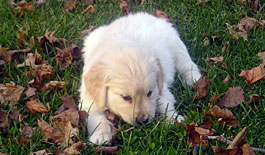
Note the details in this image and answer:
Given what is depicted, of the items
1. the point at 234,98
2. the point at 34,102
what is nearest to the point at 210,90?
the point at 234,98

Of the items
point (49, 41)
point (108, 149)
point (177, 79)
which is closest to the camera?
point (108, 149)

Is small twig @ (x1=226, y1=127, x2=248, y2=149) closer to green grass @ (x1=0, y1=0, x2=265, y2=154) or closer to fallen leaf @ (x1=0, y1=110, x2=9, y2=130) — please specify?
green grass @ (x1=0, y1=0, x2=265, y2=154)

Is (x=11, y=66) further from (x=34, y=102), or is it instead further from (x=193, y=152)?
(x=193, y=152)

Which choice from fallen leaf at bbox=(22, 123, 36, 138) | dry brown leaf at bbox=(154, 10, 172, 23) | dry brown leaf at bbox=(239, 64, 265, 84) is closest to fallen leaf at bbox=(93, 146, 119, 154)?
fallen leaf at bbox=(22, 123, 36, 138)

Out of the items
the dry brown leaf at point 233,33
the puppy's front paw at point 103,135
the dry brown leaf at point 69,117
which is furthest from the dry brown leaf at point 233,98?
the dry brown leaf at point 69,117

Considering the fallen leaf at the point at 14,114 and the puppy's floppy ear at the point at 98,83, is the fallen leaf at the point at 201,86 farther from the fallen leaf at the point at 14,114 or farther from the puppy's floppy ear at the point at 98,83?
the fallen leaf at the point at 14,114

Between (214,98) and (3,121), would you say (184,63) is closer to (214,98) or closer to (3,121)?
(214,98)

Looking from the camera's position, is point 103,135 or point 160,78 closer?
point 103,135

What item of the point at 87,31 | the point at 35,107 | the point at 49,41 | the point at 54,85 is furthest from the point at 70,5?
the point at 35,107
